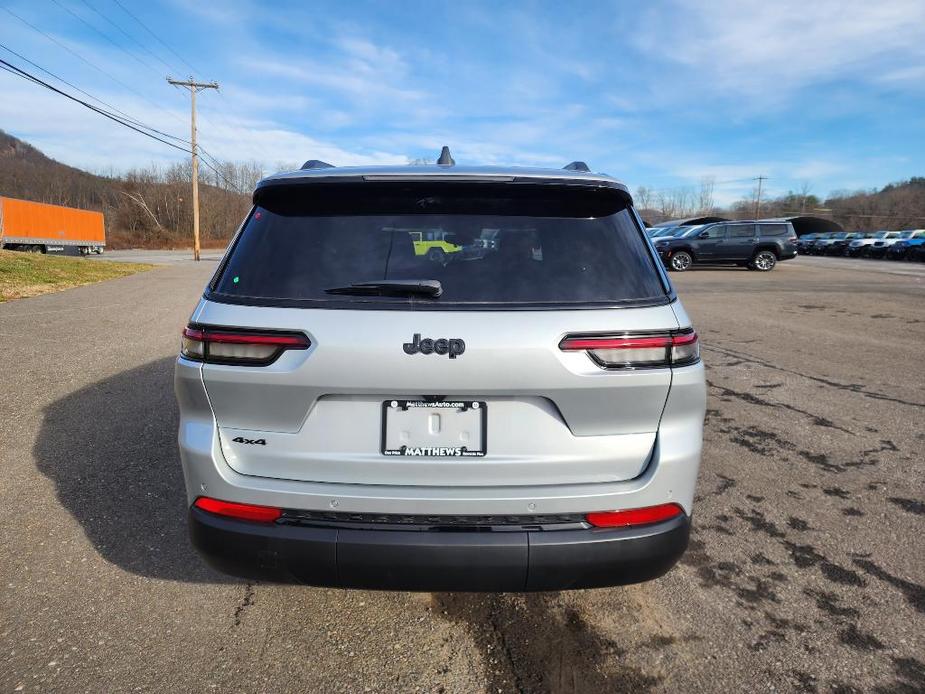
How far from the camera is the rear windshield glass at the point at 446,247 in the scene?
2062 millimetres

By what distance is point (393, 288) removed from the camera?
2.03 meters

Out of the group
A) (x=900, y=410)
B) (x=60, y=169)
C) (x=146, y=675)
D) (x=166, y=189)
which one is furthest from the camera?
(x=60, y=169)

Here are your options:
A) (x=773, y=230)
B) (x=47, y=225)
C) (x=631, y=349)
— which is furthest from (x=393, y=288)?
(x=47, y=225)

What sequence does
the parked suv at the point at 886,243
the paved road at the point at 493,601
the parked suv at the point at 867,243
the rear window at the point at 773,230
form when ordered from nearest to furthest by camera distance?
the paved road at the point at 493,601
the rear window at the point at 773,230
the parked suv at the point at 886,243
the parked suv at the point at 867,243

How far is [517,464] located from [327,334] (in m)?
0.77

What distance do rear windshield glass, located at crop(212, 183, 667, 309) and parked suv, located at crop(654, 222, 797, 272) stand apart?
75.3 ft

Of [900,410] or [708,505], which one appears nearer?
[708,505]

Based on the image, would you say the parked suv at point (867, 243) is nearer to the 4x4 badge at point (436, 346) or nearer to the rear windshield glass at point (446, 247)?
the rear windshield glass at point (446, 247)

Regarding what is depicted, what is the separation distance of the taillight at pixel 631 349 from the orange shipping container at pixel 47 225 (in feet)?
128

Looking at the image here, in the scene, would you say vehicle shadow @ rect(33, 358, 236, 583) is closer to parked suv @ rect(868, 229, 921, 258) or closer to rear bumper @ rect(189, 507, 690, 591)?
rear bumper @ rect(189, 507, 690, 591)

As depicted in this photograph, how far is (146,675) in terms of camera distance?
7.06ft

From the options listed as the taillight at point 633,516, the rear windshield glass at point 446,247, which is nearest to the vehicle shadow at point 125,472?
the rear windshield glass at point 446,247

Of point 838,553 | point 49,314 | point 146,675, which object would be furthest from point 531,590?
point 49,314

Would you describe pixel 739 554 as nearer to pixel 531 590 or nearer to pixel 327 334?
pixel 531 590
